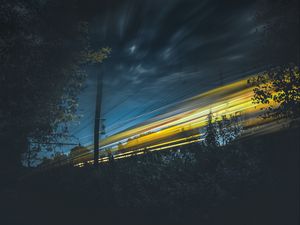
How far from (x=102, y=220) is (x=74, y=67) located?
6.98m

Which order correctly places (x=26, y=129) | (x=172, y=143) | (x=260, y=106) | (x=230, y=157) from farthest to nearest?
(x=26, y=129)
(x=172, y=143)
(x=230, y=157)
(x=260, y=106)

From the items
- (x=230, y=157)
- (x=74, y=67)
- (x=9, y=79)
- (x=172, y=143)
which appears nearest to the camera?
(x=230, y=157)

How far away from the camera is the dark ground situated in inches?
294

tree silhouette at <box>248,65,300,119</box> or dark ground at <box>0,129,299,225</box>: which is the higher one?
tree silhouette at <box>248,65,300,119</box>

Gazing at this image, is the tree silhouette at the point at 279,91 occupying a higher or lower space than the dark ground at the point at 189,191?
higher

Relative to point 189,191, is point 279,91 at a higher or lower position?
higher

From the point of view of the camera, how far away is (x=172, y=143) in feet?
36.1

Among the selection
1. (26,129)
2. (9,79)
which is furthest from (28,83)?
(26,129)

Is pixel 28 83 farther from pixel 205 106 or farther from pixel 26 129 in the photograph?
pixel 205 106

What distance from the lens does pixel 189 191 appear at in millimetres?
9039

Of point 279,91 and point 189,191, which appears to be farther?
point 189,191

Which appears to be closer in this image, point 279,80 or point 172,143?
point 279,80

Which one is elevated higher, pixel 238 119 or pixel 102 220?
pixel 238 119

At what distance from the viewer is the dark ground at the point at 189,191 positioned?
7.46 meters
